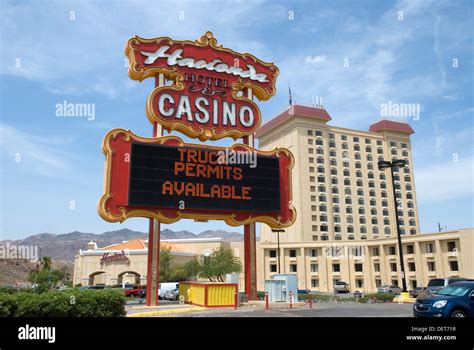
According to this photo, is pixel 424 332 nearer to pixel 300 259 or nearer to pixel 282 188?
pixel 282 188

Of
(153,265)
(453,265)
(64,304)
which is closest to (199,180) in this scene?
(153,265)

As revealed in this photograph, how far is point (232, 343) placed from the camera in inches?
406

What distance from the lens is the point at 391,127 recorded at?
112 metres

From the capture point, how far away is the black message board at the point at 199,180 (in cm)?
2550

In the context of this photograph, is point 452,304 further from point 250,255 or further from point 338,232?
point 338,232

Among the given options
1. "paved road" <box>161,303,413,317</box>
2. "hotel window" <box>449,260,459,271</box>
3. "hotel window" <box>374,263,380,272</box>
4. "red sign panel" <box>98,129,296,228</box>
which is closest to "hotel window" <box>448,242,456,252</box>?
"hotel window" <box>449,260,459,271</box>

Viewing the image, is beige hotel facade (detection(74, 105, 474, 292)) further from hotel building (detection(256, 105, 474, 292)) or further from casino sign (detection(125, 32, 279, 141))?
casino sign (detection(125, 32, 279, 141))

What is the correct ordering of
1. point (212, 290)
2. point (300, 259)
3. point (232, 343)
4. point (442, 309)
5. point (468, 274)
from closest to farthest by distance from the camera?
point (232, 343) < point (442, 309) < point (212, 290) < point (468, 274) < point (300, 259)

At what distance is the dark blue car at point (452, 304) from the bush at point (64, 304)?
12316 mm

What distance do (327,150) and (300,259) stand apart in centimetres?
3508

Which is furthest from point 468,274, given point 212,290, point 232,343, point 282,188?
point 232,343

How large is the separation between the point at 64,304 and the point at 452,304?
1416 centimetres

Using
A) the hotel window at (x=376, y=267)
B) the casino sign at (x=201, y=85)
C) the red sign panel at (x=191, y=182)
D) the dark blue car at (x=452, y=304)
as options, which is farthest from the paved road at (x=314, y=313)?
the hotel window at (x=376, y=267)

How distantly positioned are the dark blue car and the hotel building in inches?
2202
